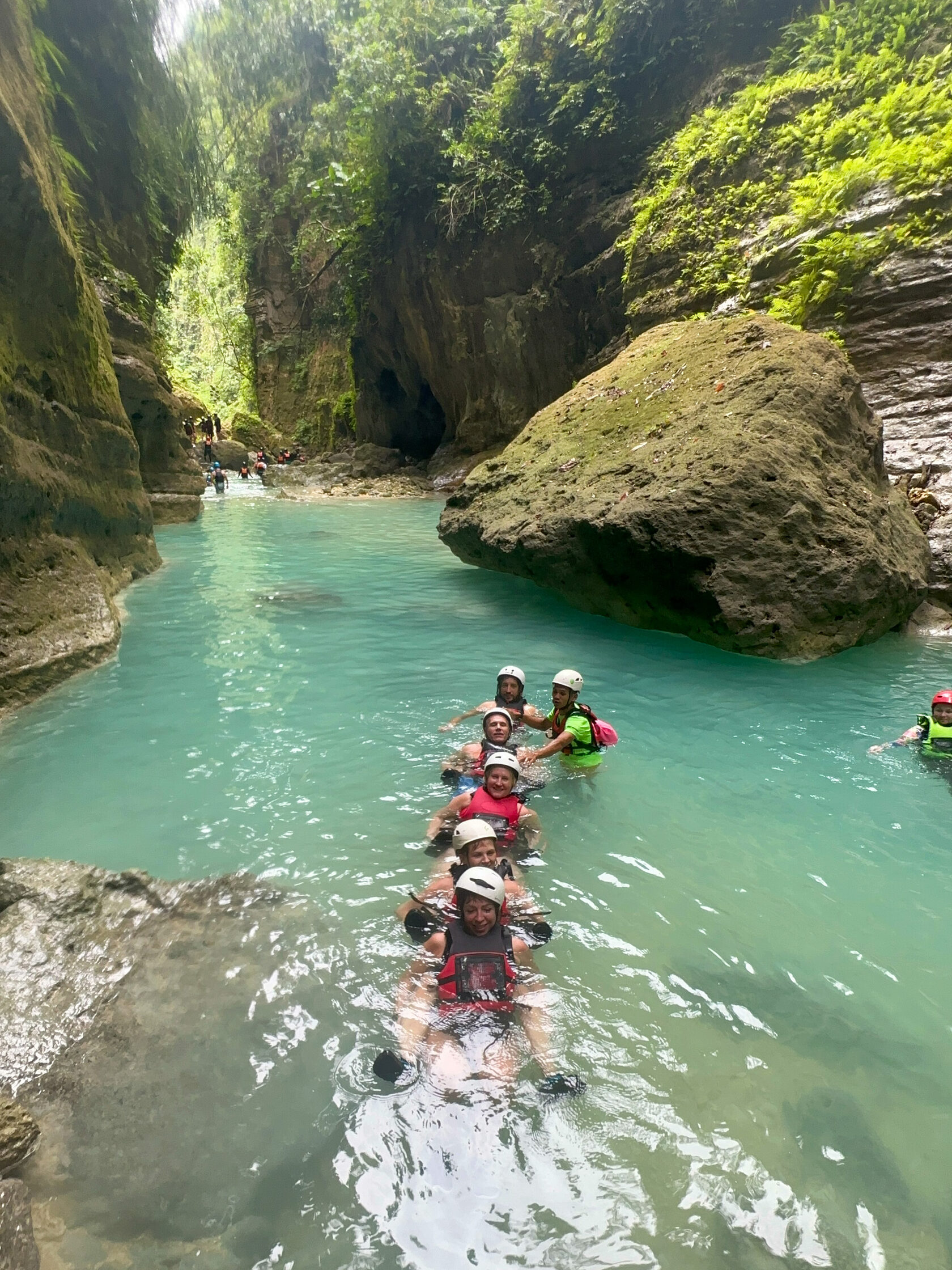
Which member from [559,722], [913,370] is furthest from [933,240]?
[559,722]

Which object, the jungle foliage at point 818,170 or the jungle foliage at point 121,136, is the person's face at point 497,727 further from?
the jungle foliage at point 121,136

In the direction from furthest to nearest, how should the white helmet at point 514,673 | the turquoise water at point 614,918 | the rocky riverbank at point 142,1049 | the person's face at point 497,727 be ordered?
the white helmet at point 514,673 → the person's face at point 497,727 → the turquoise water at point 614,918 → the rocky riverbank at point 142,1049

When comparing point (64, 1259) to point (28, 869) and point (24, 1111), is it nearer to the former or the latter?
point (24, 1111)

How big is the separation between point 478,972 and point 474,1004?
123 millimetres

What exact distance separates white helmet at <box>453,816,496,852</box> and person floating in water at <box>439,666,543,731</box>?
2.15m


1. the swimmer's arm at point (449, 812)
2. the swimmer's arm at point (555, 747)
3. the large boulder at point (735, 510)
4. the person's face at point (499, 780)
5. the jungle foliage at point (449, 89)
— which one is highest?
the jungle foliage at point (449, 89)

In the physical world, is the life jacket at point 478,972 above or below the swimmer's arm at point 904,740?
below

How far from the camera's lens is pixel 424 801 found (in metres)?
4.74

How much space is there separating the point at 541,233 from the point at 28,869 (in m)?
24.0

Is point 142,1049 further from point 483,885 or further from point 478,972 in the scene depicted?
point 483,885

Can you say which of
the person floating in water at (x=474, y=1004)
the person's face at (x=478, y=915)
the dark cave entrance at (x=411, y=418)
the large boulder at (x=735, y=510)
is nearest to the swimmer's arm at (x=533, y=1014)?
the person floating in water at (x=474, y=1004)

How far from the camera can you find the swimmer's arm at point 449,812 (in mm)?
4387

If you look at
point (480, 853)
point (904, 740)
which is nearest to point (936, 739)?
point (904, 740)

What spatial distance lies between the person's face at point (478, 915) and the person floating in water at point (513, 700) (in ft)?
8.54
